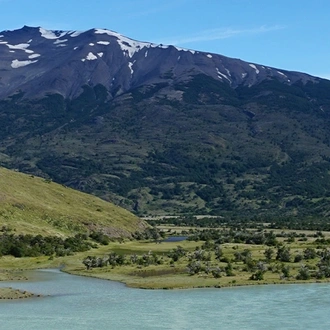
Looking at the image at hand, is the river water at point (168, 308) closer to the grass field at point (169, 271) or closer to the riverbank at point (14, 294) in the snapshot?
the riverbank at point (14, 294)

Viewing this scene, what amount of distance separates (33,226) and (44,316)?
77.8 m

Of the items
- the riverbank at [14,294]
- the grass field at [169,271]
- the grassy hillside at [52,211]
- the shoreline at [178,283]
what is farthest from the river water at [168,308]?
the grassy hillside at [52,211]

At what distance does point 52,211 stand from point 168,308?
92.6 m

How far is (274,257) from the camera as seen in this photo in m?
110

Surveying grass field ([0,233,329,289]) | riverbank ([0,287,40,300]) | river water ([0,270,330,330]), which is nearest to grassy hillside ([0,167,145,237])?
grass field ([0,233,329,289])

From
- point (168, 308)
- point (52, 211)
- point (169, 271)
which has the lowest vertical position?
point (168, 308)

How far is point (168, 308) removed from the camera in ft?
217

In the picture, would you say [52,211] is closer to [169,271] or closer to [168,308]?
[169,271]

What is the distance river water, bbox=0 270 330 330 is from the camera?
5806cm

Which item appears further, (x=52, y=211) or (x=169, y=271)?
(x=52, y=211)

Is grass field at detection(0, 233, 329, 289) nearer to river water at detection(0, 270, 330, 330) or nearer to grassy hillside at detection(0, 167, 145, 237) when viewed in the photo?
river water at detection(0, 270, 330, 330)

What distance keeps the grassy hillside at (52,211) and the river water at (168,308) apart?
59.4m

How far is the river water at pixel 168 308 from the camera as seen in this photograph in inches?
2286

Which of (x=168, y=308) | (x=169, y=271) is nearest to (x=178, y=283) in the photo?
(x=169, y=271)
